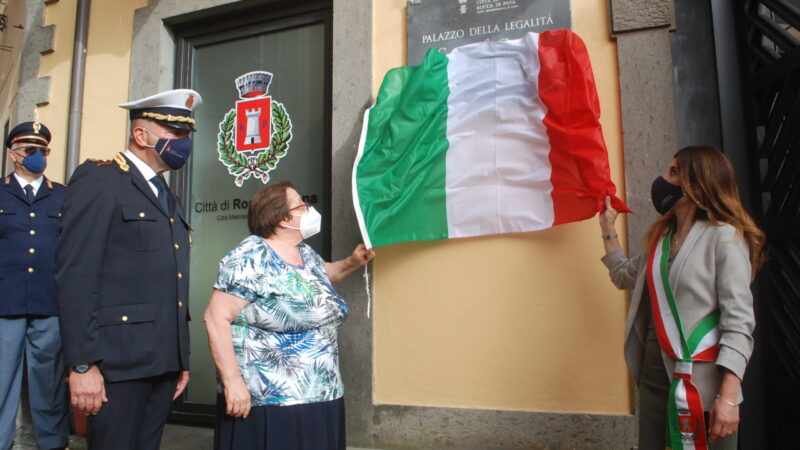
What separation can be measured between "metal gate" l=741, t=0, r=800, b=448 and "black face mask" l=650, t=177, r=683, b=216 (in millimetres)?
871

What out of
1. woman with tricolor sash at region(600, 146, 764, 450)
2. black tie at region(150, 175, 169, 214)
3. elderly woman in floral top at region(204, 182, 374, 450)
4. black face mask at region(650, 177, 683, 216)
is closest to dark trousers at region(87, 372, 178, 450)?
elderly woman in floral top at region(204, 182, 374, 450)

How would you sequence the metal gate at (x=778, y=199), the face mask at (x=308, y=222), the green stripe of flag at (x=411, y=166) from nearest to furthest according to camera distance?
the face mask at (x=308, y=222) < the metal gate at (x=778, y=199) < the green stripe of flag at (x=411, y=166)

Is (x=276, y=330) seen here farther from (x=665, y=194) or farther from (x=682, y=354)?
(x=665, y=194)

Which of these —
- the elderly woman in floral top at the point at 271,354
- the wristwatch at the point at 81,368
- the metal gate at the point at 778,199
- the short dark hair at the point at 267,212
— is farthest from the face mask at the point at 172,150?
the metal gate at the point at 778,199

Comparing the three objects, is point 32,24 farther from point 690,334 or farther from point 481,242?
point 690,334

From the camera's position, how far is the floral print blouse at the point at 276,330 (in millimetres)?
2475

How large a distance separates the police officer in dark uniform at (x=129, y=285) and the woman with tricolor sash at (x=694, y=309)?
1.98 metres

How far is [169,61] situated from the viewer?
512cm

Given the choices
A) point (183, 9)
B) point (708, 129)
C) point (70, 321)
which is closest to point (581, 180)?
point (708, 129)

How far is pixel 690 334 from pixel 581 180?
1.26 metres

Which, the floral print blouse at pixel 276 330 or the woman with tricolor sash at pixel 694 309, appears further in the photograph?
the floral print blouse at pixel 276 330

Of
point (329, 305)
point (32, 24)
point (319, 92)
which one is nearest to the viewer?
point (329, 305)

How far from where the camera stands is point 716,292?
2232 millimetres

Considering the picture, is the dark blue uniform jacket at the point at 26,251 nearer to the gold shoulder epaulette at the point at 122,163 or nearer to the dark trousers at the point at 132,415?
the gold shoulder epaulette at the point at 122,163
